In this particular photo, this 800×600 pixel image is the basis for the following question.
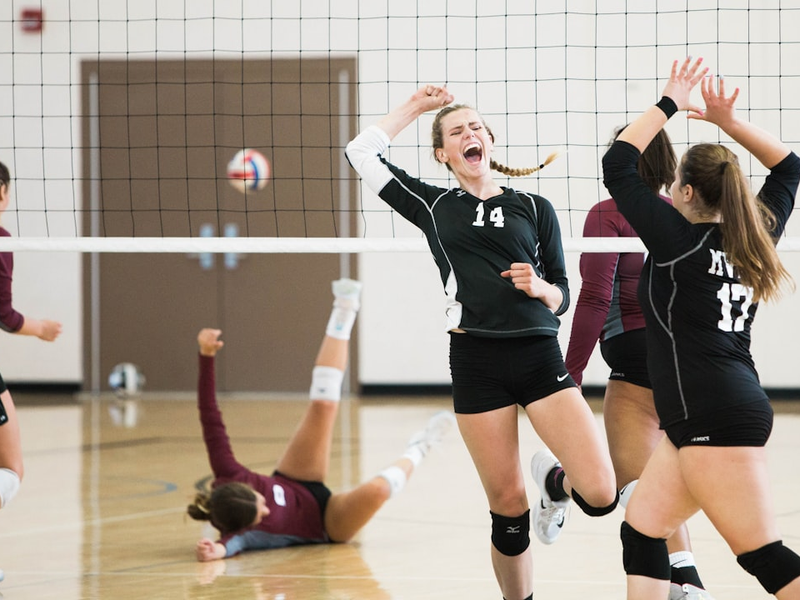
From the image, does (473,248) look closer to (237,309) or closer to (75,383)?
(237,309)

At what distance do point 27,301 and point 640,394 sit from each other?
8.70 metres

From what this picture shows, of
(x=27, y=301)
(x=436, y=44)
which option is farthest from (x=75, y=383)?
(x=436, y=44)

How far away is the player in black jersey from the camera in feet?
8.85

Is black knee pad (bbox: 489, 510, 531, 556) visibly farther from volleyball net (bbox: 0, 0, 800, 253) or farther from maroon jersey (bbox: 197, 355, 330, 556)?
volleyball net (bbox: 0, 0, 800, 253)

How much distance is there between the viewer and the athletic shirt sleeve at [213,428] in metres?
4.82

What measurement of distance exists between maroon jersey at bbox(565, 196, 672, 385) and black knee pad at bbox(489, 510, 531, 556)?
0.62 m

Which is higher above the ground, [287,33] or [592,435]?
[287,33]

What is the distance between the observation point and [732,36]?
381 inches

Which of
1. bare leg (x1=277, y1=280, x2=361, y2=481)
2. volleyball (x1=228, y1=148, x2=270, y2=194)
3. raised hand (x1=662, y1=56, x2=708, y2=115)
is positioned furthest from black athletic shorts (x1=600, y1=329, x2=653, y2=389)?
volleyball (x1=228, y1=148, x2=270, y2=194)

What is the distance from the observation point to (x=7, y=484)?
4.05 metres

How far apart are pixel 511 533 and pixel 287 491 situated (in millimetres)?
1798

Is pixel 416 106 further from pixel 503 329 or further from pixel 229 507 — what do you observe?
pixel 229 507

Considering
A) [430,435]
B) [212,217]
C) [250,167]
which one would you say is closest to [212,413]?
[430,435]

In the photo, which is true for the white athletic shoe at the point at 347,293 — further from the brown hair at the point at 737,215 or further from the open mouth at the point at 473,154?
the brown hair at the point at 737,215
